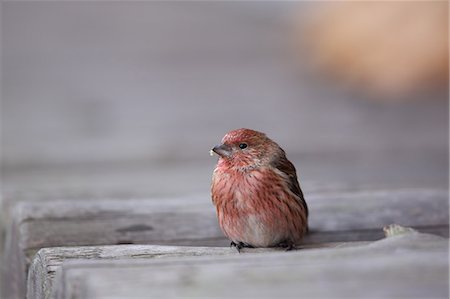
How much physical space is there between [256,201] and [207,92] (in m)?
7.92

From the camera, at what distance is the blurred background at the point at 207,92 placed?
22.8 feet

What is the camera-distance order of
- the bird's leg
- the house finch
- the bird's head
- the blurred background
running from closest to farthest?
the bird's leg
the house finch
the bird's head
the blurred background

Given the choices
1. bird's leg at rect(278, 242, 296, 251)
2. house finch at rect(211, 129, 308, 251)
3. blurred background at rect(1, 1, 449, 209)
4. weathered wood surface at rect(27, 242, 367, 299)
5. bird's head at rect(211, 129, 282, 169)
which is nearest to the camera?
weathered wood surface at rect(27, 242, 367, 299)

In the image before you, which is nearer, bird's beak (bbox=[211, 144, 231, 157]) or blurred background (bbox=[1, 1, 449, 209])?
bird's beak (bbox=[211, 144, 231, 157])

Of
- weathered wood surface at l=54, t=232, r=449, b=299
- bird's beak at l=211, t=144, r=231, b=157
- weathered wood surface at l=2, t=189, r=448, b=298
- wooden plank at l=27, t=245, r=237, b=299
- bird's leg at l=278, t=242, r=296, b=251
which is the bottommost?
weathered wood surface at l=54, t=232, r=449, b=299

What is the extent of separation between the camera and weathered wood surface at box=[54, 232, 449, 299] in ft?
6.87

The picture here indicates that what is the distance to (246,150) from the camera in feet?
13.4

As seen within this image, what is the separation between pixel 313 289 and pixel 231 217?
5.64ft

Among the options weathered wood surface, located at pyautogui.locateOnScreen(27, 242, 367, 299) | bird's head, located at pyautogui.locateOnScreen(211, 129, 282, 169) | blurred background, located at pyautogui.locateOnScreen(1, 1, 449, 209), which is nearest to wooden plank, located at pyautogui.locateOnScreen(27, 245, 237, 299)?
weathered wood surface, located at pyautogui.locateOnScreen(27, 242, 367, 299)

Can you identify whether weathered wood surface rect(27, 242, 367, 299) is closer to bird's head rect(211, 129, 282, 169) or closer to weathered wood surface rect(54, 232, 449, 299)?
weathered wood surface rect(54, 232, 449, 299)

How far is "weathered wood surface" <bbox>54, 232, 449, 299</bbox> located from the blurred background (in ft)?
7.19

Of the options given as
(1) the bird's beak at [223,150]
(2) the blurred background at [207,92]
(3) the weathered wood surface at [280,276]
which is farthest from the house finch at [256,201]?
(3) the weathered wood surface at [280,276]

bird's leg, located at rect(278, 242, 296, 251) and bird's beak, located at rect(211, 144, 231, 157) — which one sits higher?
bird's beak, located at rect(211, 144, 231, 157)

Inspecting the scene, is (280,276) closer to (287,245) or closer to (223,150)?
(287,245)
